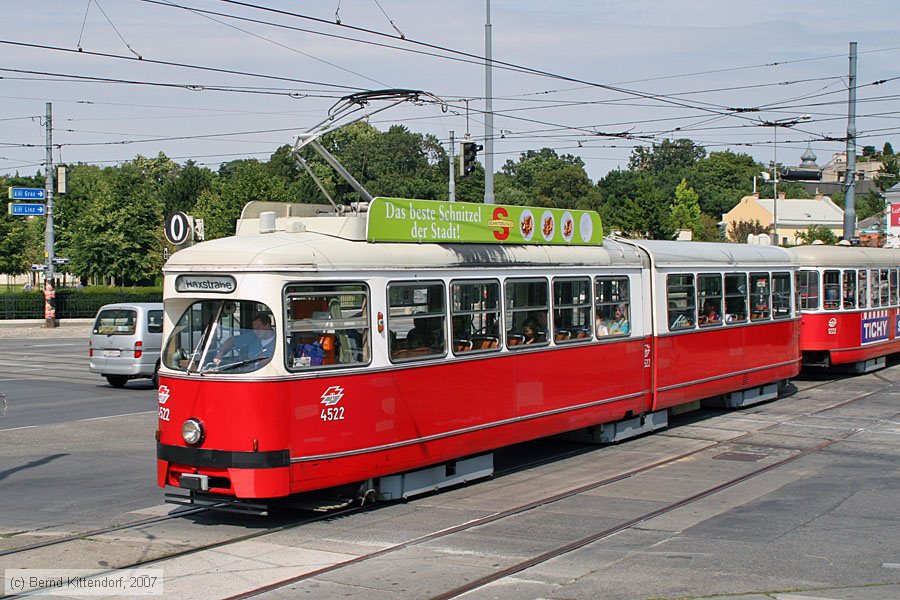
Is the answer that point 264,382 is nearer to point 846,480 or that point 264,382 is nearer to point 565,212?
point 565,212

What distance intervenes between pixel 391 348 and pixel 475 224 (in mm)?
2274

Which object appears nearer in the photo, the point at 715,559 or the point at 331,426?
the point at 715,559

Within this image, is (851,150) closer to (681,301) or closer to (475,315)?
(681,301)

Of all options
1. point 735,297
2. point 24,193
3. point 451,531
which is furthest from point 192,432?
point 24,193

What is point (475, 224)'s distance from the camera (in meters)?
12.3

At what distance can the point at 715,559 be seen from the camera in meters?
8.63

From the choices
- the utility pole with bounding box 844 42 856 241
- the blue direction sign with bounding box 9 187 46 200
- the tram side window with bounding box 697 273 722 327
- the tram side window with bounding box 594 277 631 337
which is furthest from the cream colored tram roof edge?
the blue direction sign with bounding box 9 187 46 200

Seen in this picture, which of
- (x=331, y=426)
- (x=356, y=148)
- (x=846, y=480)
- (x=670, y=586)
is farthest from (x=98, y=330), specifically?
(x=356, y=148)

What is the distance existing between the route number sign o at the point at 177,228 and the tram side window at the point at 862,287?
14805 millimetres

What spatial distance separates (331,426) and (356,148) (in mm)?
45837

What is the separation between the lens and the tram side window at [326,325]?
9852 mm

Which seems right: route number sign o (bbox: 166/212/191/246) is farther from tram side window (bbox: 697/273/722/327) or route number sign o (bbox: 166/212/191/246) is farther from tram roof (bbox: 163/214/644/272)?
tram side window (bbox: 697/273/722/327)

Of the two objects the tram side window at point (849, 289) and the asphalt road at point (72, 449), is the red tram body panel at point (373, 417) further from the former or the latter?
the tram side window at point (849, 289)

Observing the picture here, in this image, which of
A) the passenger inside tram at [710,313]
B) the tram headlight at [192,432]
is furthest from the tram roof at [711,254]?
the tram headlight at [192,432]
